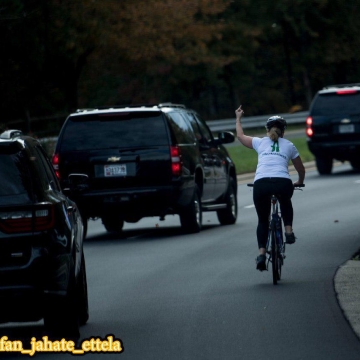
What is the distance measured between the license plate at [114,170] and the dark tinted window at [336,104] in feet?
41.6

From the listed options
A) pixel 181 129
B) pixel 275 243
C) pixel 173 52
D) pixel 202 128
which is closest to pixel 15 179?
pixel 275 243

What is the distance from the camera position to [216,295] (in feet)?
39.2

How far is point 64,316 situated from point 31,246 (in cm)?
70

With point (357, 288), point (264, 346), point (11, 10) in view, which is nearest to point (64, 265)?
point (264, 346)

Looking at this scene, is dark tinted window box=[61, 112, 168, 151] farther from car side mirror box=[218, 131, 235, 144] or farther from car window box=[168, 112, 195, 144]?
car side mirror box=[218, 131, 235, 144]

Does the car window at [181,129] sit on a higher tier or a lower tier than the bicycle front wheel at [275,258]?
higher

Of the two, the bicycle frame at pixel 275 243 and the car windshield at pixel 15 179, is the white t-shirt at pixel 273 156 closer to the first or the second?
the bicycle frame at pixel 275 243

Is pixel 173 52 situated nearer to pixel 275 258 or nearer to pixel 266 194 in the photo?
pixel 266 194

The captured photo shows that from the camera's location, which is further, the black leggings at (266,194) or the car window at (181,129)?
the car window at (181,129)

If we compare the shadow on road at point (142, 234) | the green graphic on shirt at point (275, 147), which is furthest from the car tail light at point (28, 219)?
the shadow on road at point (142, 234)

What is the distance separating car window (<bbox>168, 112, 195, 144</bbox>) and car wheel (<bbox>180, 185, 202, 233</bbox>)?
0.74 meters

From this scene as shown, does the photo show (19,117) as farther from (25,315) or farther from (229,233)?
(25,315)

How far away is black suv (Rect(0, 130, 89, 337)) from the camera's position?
8.45m

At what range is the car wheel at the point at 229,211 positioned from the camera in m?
20.4
